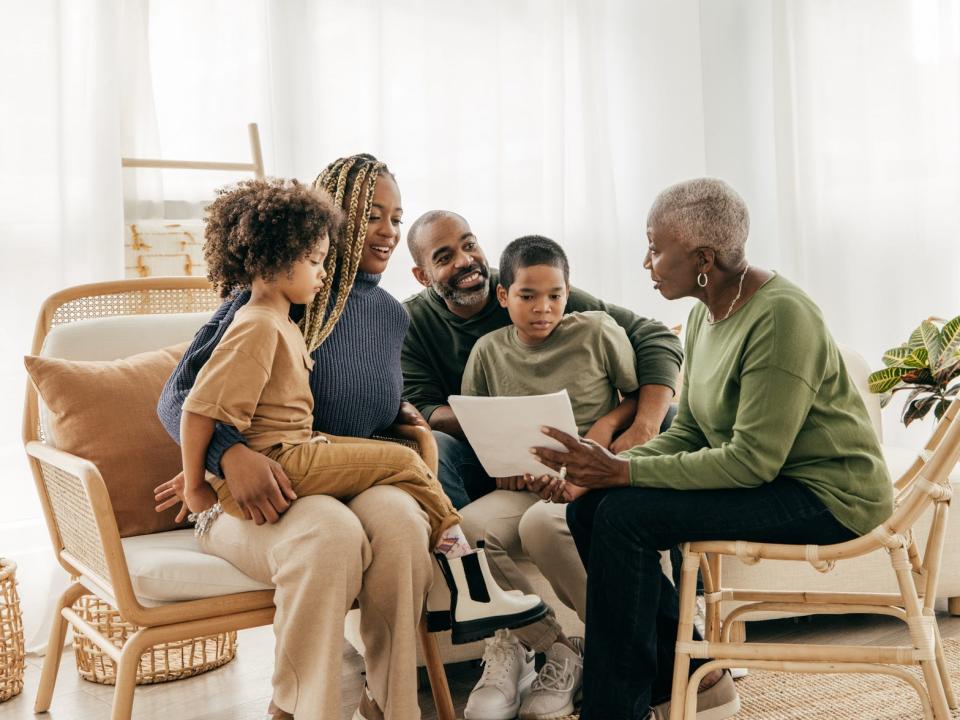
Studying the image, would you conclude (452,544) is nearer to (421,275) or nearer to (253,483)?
(253,483)

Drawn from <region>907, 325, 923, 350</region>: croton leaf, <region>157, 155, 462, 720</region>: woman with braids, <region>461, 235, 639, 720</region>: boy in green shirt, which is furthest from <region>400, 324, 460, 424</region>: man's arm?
<region>907, 325, 923, 350</region>: croton leaf

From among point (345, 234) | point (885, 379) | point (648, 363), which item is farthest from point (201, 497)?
point (885, 379)

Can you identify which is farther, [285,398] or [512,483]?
[512,483]

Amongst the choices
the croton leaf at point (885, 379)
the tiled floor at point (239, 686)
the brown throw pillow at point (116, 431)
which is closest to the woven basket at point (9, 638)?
the tiled floor at point (239, 686)

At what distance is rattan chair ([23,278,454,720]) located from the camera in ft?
4.92

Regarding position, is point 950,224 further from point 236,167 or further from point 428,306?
point 236,167

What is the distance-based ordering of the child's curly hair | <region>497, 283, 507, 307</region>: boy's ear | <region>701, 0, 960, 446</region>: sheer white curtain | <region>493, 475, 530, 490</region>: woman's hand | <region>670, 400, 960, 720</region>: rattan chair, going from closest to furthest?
<region>670, 400, 960, 720</region>: rattan chair, the child's curly hair, <region>493, 475, 530, 490</region>: woman's hand, <region>497, 283, 507, 307</region>: boy's ear, <region>701, 0, 960, 446</region>: sheer white curtain

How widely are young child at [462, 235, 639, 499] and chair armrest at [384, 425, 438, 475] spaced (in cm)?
32

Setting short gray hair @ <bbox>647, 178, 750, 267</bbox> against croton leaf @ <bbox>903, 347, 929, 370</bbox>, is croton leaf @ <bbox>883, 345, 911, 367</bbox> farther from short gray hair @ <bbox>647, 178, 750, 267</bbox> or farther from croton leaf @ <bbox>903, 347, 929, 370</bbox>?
short gray hair @ <bbox>647, 178, 750, 267</bbox>

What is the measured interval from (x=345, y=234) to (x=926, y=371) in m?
1.36

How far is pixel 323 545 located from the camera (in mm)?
1483

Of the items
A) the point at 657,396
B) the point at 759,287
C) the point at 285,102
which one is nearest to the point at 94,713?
the point at 657,396

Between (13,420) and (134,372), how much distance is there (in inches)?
30.0

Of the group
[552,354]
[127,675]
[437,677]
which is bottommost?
[437,677]
